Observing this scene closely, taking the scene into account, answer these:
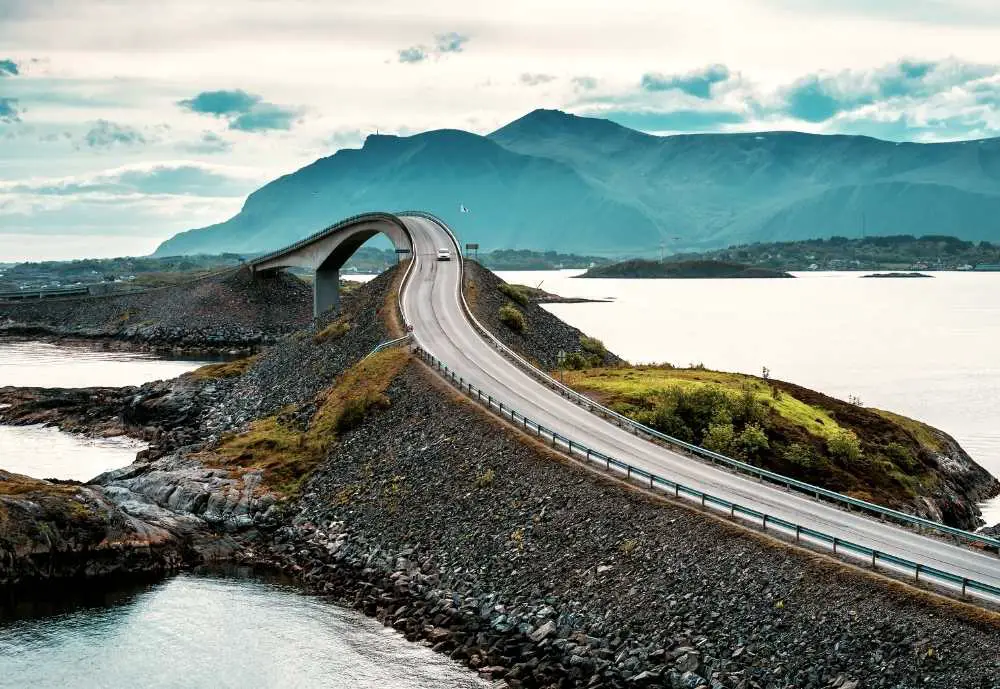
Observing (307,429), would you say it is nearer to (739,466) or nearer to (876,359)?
(739,466)

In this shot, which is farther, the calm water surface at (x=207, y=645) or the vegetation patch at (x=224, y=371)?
the vegetation patch at (x=224, y=371)

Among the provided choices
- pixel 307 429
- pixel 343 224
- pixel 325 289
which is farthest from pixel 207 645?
pixel 325 289

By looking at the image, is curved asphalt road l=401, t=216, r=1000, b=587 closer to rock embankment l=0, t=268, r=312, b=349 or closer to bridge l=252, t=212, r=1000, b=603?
bridge l=252, t=212, r=1000, b=603

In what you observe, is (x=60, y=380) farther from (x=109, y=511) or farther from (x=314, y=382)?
(x=109, y=511)

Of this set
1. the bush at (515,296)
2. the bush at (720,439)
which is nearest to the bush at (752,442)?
the bush at (720,439)

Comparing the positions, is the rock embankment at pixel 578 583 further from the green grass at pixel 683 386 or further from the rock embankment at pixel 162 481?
the green grass at pixel 683 386

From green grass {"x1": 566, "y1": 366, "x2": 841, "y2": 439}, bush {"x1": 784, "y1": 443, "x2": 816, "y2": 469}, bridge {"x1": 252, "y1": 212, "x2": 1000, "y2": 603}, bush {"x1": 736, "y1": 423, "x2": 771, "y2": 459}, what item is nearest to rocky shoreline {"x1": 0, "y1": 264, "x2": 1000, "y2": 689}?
bridge {"x1": 252, "y1": 212, "x2": 1000, "y2": 603}
